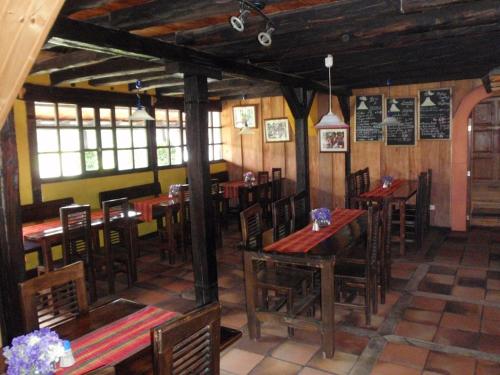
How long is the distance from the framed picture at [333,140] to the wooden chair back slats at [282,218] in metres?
4.10

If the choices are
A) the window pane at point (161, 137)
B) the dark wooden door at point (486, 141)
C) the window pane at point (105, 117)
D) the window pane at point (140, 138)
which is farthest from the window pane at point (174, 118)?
the dark wooden door at point (486, 141)

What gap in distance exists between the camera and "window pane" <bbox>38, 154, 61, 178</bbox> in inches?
251

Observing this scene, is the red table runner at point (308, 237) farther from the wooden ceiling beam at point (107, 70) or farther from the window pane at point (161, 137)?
the window pane at point (161, 137)

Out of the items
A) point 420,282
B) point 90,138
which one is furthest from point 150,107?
point 420,282

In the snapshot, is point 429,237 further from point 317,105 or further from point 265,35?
point 265,35

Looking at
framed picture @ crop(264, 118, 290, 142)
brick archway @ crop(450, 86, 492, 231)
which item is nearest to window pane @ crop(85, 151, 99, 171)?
framed picture @ crop(264, 118, 290, 142)

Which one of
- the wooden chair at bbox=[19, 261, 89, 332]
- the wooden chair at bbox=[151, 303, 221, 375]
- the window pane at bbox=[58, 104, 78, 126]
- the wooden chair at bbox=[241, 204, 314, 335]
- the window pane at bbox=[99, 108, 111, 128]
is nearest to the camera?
the wooden chair at bbox=[151, 303, 221, 375]

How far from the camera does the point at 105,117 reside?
24.2 feet

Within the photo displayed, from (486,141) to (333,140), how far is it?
5029 millimetres

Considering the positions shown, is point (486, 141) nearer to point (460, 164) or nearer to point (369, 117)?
point (460, 164)

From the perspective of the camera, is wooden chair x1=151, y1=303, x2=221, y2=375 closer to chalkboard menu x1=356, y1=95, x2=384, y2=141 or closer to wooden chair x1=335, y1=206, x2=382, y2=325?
wooden chair x1=335, y1=206, x2=382, y2=325

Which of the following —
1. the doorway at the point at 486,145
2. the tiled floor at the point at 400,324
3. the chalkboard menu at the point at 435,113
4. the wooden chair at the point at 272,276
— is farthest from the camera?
the doorway at the point at 486,145

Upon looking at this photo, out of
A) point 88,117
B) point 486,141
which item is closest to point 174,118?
point 88,117

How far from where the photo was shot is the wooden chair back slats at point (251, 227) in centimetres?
416
